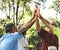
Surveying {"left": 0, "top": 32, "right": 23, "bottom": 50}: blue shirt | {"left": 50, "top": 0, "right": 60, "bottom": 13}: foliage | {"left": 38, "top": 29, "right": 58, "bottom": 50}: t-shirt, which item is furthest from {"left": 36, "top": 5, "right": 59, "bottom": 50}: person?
{"left": 50, "top": 0, "right": 60, "bottom": 13}: foliage

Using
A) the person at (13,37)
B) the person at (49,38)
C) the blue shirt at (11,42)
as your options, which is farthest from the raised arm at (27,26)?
the person at (49,38)

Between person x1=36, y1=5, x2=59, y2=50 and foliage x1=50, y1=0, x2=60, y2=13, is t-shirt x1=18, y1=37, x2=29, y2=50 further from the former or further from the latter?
foliage x1=50, y1=0, x2=60, y2=13

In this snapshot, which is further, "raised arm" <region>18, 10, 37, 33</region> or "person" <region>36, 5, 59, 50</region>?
"person" <region>36, 5, 59, 50</region>

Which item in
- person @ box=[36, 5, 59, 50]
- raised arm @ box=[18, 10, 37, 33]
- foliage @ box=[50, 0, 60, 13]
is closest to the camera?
raised arm @ box=[18, 10, 37, 33]

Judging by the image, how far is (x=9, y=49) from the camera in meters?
5.84

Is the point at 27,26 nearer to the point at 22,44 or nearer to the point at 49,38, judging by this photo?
the point at 22,44

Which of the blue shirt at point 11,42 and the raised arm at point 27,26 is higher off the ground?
the raised arm at point 27,26

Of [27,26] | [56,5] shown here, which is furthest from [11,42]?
[56,5]

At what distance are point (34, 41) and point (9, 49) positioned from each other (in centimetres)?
1266

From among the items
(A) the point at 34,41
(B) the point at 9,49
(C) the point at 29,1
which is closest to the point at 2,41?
(B) the point at 9,49

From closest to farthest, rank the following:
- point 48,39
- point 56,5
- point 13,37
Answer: point 13,37, point 48,39, point 56,5

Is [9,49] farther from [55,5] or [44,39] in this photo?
[55,5]

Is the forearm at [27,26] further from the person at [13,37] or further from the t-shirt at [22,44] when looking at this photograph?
the t-shirt at [22,44]

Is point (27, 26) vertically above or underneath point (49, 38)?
above
